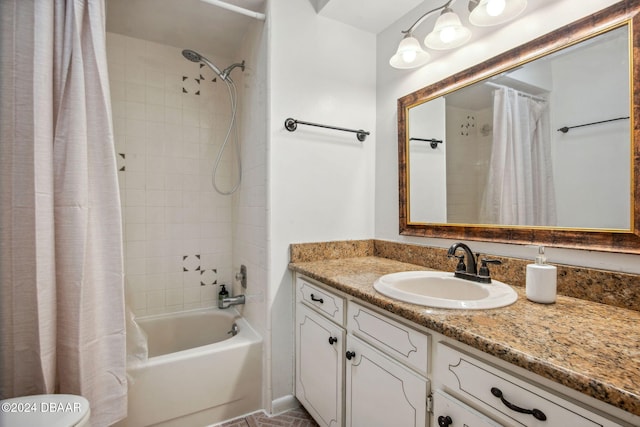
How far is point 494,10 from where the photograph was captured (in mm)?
1163

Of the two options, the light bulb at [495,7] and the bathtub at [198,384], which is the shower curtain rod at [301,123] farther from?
the bathtub at [198,384]

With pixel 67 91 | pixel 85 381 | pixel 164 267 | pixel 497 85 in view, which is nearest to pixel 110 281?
pixel 85 381

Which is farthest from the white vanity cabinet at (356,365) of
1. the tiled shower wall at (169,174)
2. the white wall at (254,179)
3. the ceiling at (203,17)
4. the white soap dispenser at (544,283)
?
the ceiling at (203,17)

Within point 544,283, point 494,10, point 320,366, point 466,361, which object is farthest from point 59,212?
point 494,10

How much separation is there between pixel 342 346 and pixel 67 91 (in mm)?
1521

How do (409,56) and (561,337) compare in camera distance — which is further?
(409,56)

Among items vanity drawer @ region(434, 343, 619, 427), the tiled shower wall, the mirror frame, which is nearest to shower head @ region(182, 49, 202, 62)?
the tiled shower wall

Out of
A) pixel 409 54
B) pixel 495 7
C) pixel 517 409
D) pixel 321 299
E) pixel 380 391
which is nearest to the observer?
pixel 517 409

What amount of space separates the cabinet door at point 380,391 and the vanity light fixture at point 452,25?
4.46ft

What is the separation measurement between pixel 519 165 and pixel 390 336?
87cm

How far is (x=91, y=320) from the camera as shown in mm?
A: 1219

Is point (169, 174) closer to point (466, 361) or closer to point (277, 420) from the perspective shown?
point (277, 420)

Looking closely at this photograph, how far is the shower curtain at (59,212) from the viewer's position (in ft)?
3.67

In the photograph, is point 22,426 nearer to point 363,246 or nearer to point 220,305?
point 220,305
